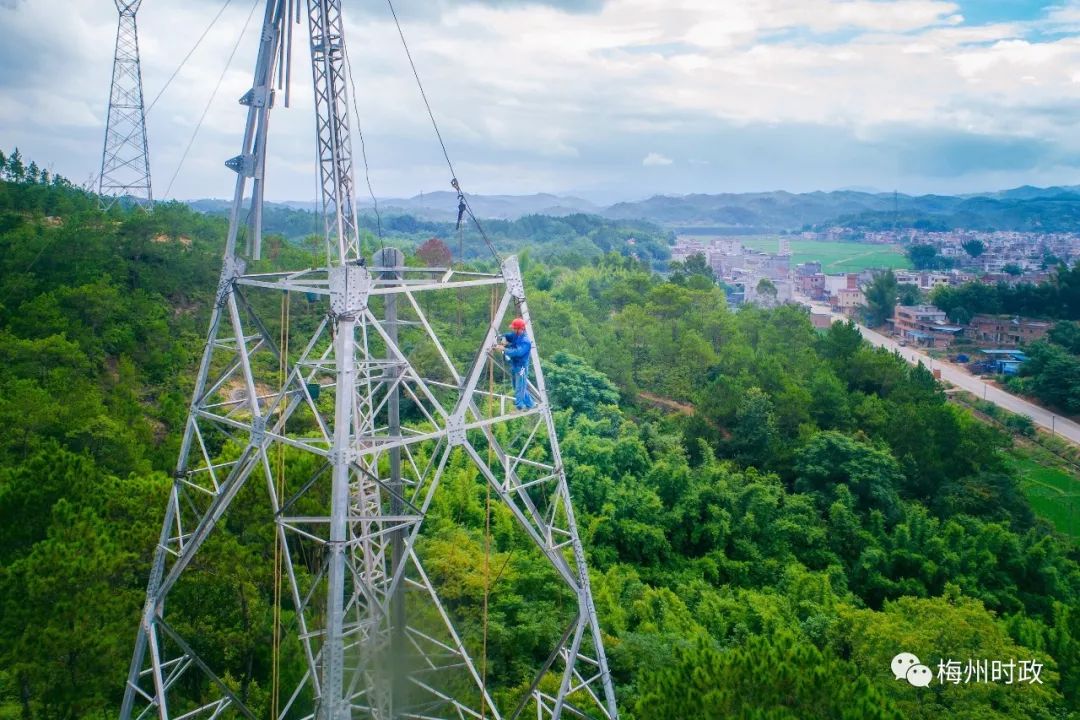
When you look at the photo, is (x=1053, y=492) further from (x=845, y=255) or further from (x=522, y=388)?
(x=845, y=255)

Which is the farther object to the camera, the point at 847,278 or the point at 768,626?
the point at 847,278

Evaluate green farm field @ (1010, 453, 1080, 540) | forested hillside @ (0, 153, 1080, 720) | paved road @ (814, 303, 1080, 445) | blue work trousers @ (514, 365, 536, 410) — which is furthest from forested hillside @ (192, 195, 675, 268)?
blue work trousers @ (514, 365, 536, 410)

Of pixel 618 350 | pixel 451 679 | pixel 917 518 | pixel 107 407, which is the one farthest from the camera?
pixel 618 350

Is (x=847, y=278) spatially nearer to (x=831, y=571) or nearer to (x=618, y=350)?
(x=618, y=350)

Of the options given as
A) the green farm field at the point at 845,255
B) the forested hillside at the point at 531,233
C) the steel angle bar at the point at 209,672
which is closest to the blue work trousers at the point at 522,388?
the steel angle bar at the point at 209,672

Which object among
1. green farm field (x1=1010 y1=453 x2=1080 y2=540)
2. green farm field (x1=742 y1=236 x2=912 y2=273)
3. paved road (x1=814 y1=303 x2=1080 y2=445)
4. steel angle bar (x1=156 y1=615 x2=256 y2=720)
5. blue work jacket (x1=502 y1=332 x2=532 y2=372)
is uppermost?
green farm field (x1=742 y1=236 x2=912 y2=273)

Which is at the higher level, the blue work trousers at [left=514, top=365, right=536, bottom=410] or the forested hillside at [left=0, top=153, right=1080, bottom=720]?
the blue work trousers at [left=514, top=365, right=536, bottom=410]

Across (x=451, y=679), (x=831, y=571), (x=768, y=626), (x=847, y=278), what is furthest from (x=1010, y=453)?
(x=847, y=278)

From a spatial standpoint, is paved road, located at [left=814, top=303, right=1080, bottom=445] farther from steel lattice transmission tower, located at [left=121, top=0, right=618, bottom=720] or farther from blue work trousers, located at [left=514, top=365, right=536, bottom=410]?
blue work trousers, located at [left=514, top=365, right=536, bottom=410]
